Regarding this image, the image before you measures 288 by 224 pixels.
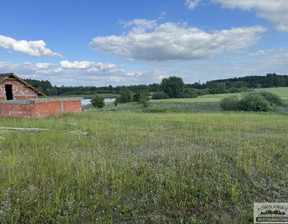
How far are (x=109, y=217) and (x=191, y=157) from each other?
371 centimetres

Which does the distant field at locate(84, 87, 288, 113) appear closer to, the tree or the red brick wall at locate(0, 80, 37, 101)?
the red brick wall at locate(0, 80, 37, 101)

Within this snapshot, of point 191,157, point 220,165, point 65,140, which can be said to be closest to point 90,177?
point 191,157

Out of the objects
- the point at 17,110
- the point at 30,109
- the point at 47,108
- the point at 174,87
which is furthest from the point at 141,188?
the point at 174,87

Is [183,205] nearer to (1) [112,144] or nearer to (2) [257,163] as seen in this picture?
(2) [257,163]

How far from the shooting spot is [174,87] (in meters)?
90.4

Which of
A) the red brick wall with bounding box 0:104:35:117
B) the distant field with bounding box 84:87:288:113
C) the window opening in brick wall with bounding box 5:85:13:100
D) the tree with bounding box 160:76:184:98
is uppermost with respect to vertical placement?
the tree with bounding box 160:76:184:98

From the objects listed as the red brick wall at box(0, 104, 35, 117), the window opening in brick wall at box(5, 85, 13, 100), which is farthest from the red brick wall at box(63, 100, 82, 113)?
the window opening in brick wall at box(5, 85, 13, 100)

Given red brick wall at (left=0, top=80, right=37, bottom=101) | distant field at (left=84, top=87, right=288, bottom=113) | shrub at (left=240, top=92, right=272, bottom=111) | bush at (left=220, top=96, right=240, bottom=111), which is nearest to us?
red brick wall at (left=0, top=80, right=37, bottom=101)

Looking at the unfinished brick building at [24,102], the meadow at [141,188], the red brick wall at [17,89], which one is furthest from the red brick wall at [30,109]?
the meadow at [141,188]

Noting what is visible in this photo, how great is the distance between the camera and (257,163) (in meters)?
5.43

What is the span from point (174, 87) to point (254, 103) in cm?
5794

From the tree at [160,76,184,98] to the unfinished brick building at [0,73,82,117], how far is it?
70723mm

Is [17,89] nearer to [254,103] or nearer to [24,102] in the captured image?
[24,102]

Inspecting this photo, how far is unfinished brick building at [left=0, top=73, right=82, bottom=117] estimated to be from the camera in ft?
54.7
